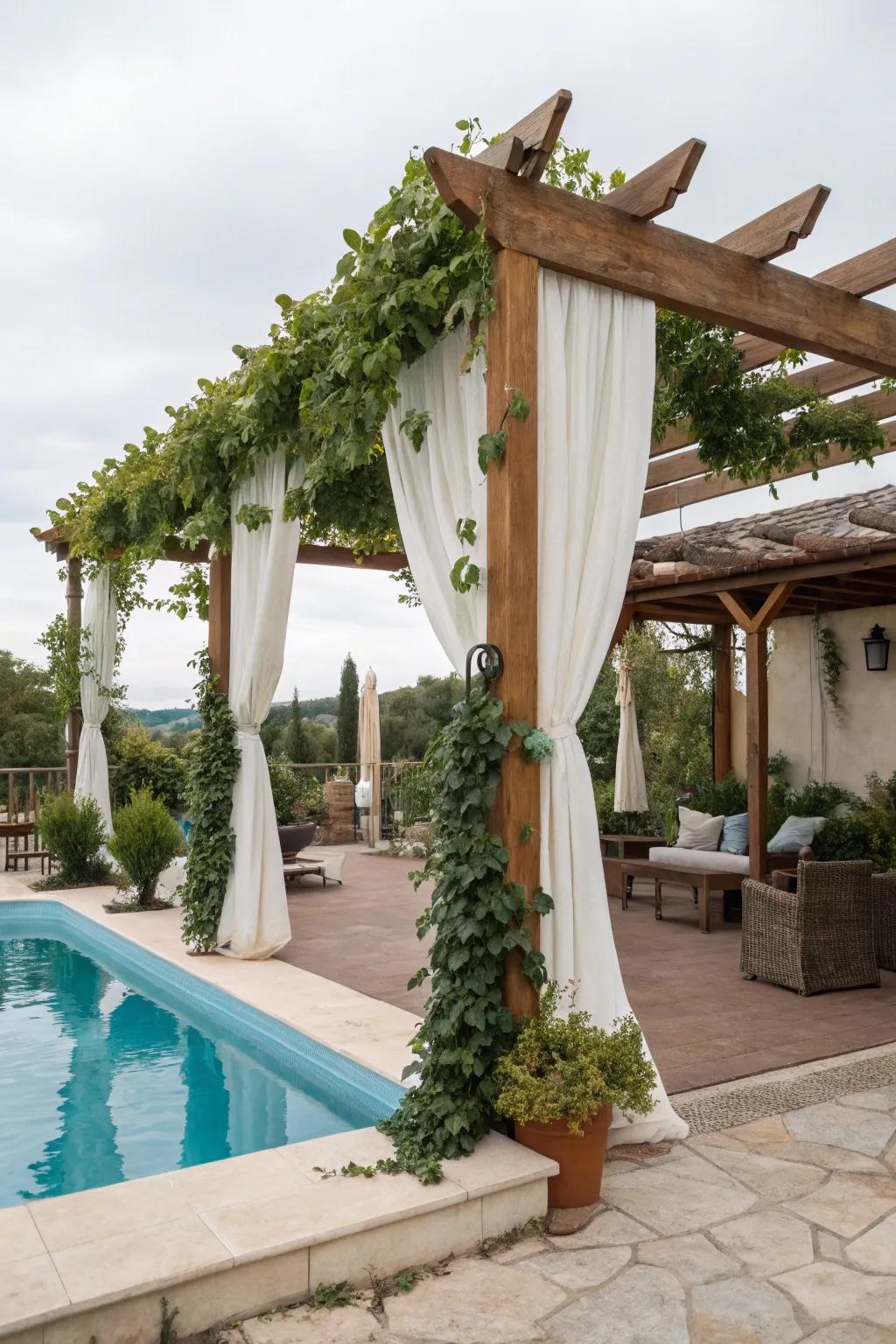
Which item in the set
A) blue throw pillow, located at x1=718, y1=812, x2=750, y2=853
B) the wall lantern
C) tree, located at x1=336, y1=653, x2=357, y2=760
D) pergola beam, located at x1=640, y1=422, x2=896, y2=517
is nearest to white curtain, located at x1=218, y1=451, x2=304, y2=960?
pergola beam, located at x1=640, y1=422, x2=896, y2=517

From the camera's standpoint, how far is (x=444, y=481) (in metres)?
3.75

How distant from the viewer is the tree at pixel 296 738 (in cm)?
2070

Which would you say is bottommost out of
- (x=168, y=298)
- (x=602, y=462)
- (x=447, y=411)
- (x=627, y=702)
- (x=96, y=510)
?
(x=627, y=702)

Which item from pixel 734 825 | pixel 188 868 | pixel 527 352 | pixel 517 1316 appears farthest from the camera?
pixel 734 825

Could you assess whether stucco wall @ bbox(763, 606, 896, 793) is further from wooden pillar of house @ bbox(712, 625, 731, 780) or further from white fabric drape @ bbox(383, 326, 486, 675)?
white fabric drape @ bbox(383, 326, 486, 675)

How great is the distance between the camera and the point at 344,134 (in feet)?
19.2

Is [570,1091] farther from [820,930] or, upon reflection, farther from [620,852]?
[620,852]

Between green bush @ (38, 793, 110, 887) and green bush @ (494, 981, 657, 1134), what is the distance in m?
6.68

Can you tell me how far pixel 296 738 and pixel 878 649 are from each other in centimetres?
1388

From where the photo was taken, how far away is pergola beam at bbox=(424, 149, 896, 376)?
3312 mm

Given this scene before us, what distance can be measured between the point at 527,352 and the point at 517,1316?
9.11ft

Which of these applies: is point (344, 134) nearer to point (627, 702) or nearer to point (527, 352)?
point (527, 352)

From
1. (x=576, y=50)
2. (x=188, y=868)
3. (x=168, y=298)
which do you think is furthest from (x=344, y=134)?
(x=188, y=868)

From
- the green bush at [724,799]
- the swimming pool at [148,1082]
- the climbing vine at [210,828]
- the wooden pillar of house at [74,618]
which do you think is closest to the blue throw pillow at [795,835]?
the green bush at [724,799]
